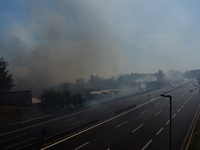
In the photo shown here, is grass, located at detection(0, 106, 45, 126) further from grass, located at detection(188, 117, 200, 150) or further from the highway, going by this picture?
grass, located at detection(188, 117, 200, 150)

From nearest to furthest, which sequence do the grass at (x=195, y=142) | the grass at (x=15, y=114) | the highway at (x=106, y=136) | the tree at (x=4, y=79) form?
the grass at (x=195, y=142) → the highway at (x=106, y=136) → the grass at (x=15, y=114) → the tree at (x=4, y=79)

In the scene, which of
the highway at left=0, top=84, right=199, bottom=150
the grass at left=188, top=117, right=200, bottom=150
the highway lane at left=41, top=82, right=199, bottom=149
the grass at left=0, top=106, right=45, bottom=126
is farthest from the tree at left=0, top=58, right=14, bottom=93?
the grass at left=188, top=117, right=200, bottom=150

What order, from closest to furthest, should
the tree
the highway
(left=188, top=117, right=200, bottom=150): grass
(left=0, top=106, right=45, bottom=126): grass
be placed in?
(left=188, top=117, right=200, bottom=150): grass
the highway
(left=0, top=106, right=45, bottom=126): grass
the tree

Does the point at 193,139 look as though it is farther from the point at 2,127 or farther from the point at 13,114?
the point at 13,114

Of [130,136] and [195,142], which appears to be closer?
[195,142]

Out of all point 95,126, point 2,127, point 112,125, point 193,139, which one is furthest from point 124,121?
point 2,127

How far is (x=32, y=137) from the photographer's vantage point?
48.2 feet

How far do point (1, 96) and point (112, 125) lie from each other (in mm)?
23331

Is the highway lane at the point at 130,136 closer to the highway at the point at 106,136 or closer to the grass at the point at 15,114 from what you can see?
the highway at the point at 106,136

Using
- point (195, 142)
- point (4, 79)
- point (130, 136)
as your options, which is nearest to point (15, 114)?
point (4, 79)

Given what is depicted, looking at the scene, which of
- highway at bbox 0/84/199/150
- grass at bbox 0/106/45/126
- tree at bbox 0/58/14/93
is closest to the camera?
highway at bbox 0/84/199/150

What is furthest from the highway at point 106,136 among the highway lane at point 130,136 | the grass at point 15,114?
the grass at point 15,114

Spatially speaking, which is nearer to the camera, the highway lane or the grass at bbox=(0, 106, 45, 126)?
the highway lane

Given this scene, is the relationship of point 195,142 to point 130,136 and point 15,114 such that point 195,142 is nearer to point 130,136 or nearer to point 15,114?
point 130,136
